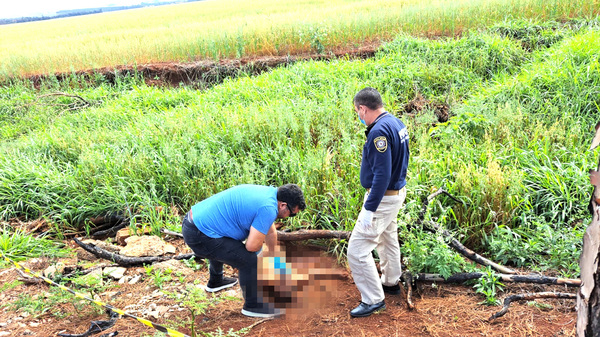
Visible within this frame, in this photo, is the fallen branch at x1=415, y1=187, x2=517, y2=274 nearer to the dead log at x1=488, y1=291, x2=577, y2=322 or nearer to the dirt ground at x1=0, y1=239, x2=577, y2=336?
the dirt ground at x1=0, y1=239, x2=577, y2=336

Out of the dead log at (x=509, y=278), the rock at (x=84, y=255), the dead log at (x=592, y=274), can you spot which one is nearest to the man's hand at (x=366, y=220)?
the dead log at (x=509, y=278)

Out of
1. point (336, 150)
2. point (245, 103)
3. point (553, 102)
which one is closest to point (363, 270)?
point (336, 150)

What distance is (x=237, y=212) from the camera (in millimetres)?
3236

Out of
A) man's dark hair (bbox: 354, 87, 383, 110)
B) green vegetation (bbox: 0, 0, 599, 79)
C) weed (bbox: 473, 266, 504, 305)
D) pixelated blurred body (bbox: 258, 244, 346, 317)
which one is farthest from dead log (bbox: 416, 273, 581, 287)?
green vegetation (bbox: 0, 0, 599, 79)

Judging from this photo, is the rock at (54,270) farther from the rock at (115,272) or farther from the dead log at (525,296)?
the dead log at (525,296)

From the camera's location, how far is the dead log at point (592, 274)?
1.32 meters

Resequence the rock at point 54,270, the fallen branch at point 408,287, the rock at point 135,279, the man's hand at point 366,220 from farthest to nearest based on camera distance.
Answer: the rock at point 54,270
the rock at point 135,279
the fallen branch at point 408,287
the man's hand at point 366,220

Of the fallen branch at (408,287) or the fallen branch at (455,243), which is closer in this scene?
the fallen branch at (408,287)

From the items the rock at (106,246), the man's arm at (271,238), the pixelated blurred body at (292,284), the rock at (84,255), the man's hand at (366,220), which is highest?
the man's hand at (366,220)

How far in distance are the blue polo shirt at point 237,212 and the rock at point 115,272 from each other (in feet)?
4.52

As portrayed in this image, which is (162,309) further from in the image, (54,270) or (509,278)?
(509,278)

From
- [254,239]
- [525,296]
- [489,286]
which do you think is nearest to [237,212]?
[254,239]

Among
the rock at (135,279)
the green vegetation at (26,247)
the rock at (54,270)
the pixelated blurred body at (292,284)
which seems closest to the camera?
the pixelated blurred body at (292,284)

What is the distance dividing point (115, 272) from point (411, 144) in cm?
386
